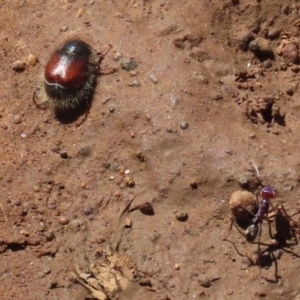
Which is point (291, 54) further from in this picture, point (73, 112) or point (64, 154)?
point (64, 154)

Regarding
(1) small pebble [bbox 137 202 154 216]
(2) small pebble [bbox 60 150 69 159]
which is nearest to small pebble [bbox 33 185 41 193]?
(2) small pebble [bbox 60 150 69 159]

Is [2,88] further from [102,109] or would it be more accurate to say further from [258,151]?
[258,151]

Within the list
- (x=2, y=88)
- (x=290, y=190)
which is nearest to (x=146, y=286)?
Result: (x=290, y=190)

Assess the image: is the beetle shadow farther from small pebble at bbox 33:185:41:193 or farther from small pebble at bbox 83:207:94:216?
small pebble at bbox 83:207:94:216

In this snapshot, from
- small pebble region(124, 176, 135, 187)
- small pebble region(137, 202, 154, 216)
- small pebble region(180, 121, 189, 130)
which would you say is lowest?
small pebble region(137, 202, 154, 216)

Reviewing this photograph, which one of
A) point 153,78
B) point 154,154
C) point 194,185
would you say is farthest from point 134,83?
point 194,185

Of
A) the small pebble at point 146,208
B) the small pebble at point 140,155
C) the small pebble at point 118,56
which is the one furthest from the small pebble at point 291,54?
the small pebble at point 146,208

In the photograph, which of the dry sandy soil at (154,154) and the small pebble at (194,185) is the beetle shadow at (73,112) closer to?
the dry sandy soil at (154,154)
